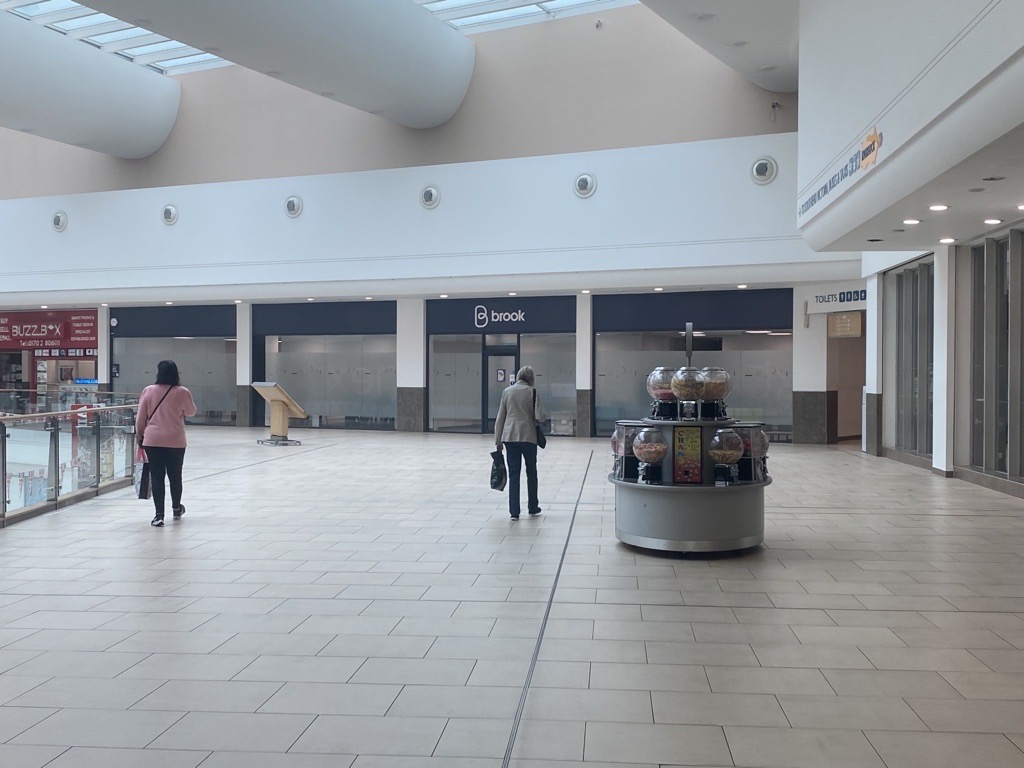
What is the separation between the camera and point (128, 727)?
11.5ft

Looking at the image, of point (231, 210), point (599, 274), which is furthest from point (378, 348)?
point (599, 274)

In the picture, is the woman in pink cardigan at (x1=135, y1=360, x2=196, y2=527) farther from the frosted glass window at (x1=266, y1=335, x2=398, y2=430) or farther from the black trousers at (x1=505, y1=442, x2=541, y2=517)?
the frosted glass window at (x1=266, y1=335, x2=398, y2=430)

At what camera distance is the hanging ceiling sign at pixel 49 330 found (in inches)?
883

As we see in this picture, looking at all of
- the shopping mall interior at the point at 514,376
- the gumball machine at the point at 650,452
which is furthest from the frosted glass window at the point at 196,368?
the gumball machine at the point at 650,452

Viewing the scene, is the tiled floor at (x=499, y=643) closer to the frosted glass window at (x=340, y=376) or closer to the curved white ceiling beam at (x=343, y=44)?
the curved white ceiling beam at (x=343, y=44)

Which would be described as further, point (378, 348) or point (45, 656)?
point (378, 348)

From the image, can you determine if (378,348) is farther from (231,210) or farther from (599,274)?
(599,274)

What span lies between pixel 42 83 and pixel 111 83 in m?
1.58

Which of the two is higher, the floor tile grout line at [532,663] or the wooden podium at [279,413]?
the wooden podium at [279,413]

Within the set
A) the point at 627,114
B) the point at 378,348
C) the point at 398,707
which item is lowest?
the point at 398,707

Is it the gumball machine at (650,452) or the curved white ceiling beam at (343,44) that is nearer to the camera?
→ the gumball machine at (650,452)

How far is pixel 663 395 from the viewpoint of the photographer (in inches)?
277

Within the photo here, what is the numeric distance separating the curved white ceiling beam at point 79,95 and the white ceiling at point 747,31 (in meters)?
10.6

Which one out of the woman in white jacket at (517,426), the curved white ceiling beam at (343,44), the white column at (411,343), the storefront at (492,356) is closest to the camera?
the woman in white jacket at (517,426)
